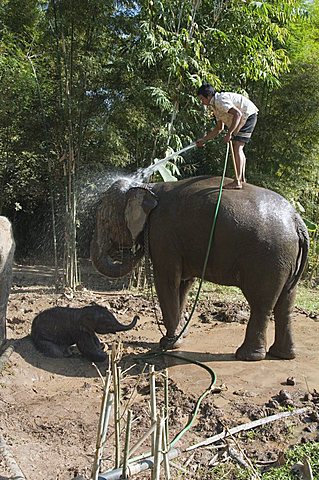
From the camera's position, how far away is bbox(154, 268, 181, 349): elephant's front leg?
17.4 ft

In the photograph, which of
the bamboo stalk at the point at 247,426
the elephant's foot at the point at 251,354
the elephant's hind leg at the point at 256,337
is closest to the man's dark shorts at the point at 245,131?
the elephant's hind leg at the point at 256,337

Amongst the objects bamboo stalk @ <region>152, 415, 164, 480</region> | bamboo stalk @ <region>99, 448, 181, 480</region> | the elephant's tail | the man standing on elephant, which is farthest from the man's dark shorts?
bamboo stalk @ <region>152, 415, 164, 480</region>

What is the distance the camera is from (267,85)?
394 inches

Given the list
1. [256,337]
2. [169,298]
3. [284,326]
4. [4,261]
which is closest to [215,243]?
[169,298]

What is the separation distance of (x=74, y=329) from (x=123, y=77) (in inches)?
181

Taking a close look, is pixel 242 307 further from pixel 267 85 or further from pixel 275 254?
pixel 267 85

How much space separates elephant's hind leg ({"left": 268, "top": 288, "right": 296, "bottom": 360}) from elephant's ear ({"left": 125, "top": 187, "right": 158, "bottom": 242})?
1552mm

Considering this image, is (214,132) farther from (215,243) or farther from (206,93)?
(215,243)

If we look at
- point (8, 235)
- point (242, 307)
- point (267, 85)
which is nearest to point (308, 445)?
point (8, 235)

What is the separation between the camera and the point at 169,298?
5.36 metres

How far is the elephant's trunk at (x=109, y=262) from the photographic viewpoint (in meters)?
5.48

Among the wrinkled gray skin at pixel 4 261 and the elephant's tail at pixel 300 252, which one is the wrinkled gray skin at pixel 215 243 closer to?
the elephant's tail at pixel 300 252

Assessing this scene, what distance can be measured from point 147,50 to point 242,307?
3953mm

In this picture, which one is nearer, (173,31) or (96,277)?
(173,31)
